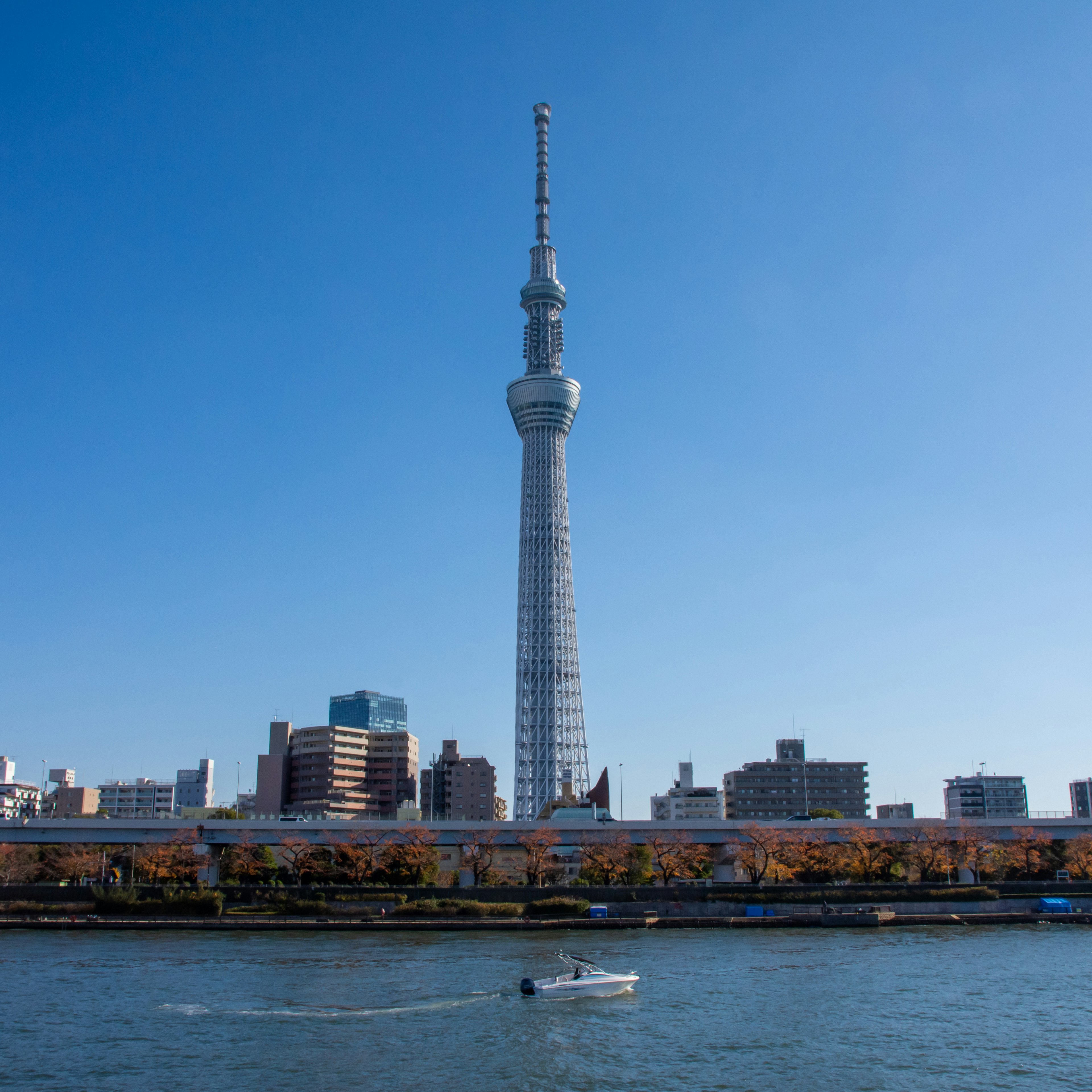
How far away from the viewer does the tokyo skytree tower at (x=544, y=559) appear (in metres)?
144

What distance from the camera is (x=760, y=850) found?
83.8m

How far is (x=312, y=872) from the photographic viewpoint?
81.0 metres

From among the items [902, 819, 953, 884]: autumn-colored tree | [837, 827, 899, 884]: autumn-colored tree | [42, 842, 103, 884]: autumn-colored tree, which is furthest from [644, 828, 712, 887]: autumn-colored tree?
[42, 842, 103, 884]: autumn-colored tree

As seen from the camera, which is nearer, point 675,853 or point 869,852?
point 675,853

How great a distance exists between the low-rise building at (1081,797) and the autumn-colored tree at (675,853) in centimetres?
12651

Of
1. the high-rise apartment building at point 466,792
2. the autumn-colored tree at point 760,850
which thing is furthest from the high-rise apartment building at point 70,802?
the autumn-colored tree at point 760,850

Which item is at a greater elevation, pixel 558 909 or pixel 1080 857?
pixel 1080 857

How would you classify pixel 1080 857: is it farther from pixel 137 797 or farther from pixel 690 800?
pixel 137 797

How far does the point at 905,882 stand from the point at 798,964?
32.7 meters

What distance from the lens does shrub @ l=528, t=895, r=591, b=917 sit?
68.6 m

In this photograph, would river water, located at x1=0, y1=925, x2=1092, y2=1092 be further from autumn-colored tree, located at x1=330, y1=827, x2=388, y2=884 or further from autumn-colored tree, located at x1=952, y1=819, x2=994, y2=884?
autumn-colored tree, located at x1=952, y1=819, x2=994, y2=884

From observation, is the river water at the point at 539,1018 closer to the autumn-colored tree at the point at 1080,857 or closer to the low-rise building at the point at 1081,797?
the autumn-colored tree at the point at 1080,857

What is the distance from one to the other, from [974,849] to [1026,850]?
248 inches

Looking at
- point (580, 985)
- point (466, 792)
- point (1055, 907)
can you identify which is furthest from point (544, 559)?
point (580, 985)
